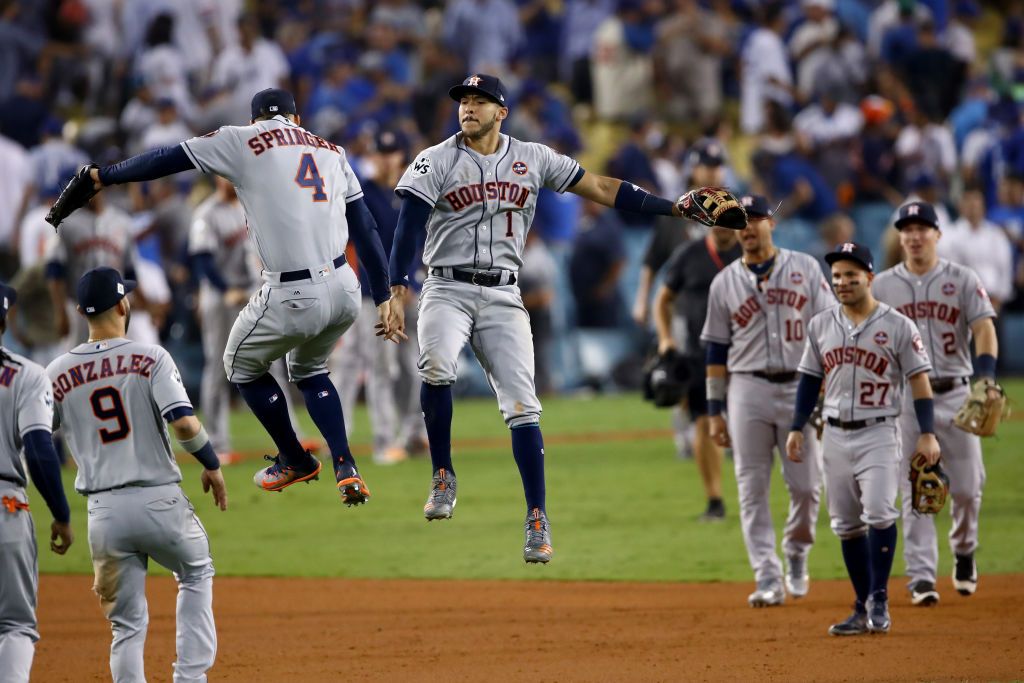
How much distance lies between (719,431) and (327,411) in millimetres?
2833

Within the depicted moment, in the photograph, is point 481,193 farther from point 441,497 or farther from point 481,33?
point 481,33

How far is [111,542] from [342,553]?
504cm

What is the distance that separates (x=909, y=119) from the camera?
22328 mm

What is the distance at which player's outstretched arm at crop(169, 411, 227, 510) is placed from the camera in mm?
6633

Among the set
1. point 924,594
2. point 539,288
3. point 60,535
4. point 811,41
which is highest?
point 811,41

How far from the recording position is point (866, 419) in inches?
331

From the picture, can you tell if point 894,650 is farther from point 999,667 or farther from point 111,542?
point 111,542

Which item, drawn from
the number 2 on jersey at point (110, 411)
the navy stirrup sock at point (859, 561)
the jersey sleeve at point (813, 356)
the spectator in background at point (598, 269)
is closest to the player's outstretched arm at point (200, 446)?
the number 2 on jersey at point (110, 411)

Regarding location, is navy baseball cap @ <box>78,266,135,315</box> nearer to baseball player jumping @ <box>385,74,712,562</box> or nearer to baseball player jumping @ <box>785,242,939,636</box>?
baseball player jumping @ <box>385,74,712,562</box>

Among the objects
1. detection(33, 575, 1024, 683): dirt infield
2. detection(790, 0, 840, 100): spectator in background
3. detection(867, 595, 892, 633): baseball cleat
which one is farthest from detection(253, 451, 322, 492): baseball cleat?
detection(790, 0, 840, 100): spectator in background

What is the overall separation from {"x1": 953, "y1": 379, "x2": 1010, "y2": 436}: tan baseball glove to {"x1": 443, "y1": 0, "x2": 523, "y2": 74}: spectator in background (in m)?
14.7

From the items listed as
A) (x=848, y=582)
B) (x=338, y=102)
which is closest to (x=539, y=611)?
(x=848, y=582)

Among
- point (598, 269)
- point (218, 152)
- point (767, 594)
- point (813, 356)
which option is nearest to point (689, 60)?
point (598, 269)

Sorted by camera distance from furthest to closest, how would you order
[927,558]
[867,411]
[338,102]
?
[338,102] < [927,558] < [867,411]
